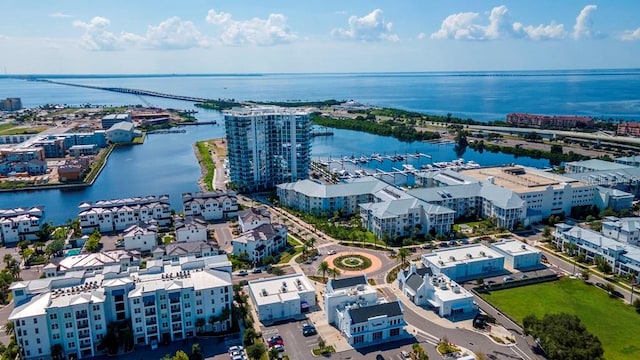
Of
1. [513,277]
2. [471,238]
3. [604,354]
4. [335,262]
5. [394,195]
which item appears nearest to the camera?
[604,354]

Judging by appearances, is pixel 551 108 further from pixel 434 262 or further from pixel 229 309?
pixel 229 309

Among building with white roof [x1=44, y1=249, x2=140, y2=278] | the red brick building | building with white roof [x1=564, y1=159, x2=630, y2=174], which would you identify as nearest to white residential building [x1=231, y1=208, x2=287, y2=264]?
building with white roof [x1=44, y1=249, x2=140, y2=278]

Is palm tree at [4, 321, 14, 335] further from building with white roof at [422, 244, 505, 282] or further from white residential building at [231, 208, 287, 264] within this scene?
building with white roof at [422, 244, 505, 282]

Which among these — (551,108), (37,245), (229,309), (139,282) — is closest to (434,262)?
(229,309)

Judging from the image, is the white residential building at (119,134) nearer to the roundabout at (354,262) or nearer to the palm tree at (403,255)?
the roundabout at (354,262)

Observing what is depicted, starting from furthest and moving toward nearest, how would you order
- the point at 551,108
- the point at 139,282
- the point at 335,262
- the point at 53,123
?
the point at 551,108 → the point at 53,123 → the point at 335,262 → the point at 139,282

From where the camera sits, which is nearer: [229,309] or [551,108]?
[229,309]

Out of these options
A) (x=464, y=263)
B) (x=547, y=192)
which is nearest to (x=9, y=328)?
(x=464, y=263)
